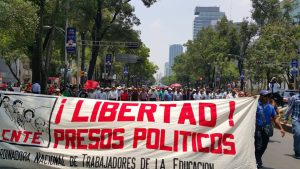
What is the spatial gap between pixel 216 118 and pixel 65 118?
90.4 inches

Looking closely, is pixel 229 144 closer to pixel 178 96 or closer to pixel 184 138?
pixel 184 138

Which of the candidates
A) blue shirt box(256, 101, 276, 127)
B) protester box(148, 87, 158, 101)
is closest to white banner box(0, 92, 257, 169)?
blue shirt box(256, 101, 276, 127)

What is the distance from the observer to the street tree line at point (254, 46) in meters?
58.2

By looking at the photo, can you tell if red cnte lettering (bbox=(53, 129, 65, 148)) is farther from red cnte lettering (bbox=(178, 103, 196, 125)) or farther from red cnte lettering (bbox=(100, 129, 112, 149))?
red cnte lettering (bbox=(178, 103, 196, 125))

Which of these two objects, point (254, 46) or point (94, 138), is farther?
point (254, 46)

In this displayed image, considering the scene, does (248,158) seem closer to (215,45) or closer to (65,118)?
(65,118)

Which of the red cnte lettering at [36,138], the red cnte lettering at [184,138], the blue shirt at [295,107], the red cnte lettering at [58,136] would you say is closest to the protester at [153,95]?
the blue shirt at [295,107]

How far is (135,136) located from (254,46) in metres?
59.1

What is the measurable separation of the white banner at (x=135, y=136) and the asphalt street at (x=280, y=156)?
10.3ft

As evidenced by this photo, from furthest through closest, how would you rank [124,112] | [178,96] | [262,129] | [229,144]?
[178,96]
[262,129]
[124,112]
[229,144]

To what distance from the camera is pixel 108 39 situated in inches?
1902

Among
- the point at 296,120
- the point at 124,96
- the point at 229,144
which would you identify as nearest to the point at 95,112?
the point at 229,144

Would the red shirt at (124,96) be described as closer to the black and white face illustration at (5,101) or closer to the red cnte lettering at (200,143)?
the black and white face illustration at (5,101)

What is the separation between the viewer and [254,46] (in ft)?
213
